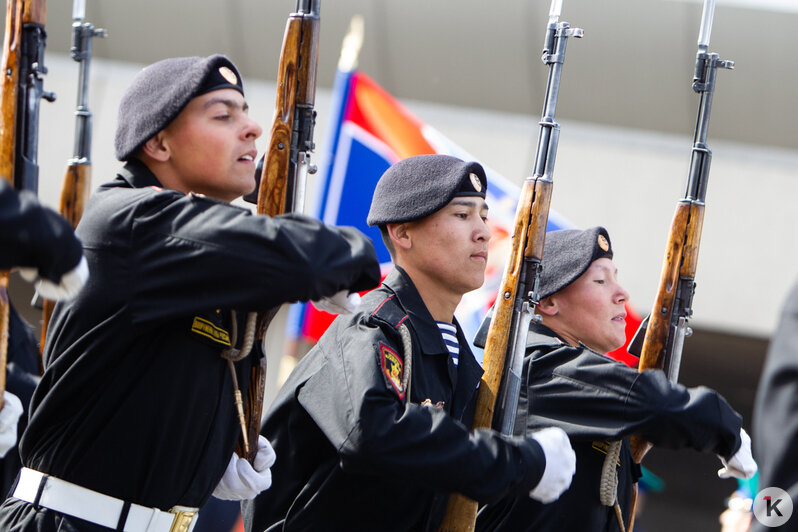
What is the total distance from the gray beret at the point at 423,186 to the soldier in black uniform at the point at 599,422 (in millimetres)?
651

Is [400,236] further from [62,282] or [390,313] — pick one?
[62,282]

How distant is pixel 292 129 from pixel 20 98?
780mm

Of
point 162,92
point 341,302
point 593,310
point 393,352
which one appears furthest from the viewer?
point 593,310

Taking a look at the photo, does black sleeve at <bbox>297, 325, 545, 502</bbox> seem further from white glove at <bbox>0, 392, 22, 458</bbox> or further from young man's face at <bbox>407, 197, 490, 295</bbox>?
white glove at <bbox>0, 392, 22, 458</bbox>

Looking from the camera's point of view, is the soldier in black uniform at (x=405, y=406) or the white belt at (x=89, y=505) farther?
the soldier in black uniform at (x=405, y=406)

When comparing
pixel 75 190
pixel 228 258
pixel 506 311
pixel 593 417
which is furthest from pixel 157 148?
pixel 75 190

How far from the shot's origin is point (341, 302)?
8.76 ft

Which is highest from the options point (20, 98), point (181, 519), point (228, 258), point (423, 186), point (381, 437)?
point (20, 98)

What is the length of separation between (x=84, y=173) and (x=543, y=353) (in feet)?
7.45

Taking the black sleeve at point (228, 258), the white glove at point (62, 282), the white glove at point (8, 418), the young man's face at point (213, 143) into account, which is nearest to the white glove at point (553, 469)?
the black sleeve at point (228, 258)

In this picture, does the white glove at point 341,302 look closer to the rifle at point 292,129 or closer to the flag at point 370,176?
the rifle at point 292,129

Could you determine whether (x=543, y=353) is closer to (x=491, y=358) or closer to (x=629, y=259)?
(x=491, y=358)

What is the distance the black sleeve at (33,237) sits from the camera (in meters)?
2.04

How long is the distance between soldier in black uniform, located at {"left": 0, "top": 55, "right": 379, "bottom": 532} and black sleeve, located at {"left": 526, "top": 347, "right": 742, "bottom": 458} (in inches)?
45.8
